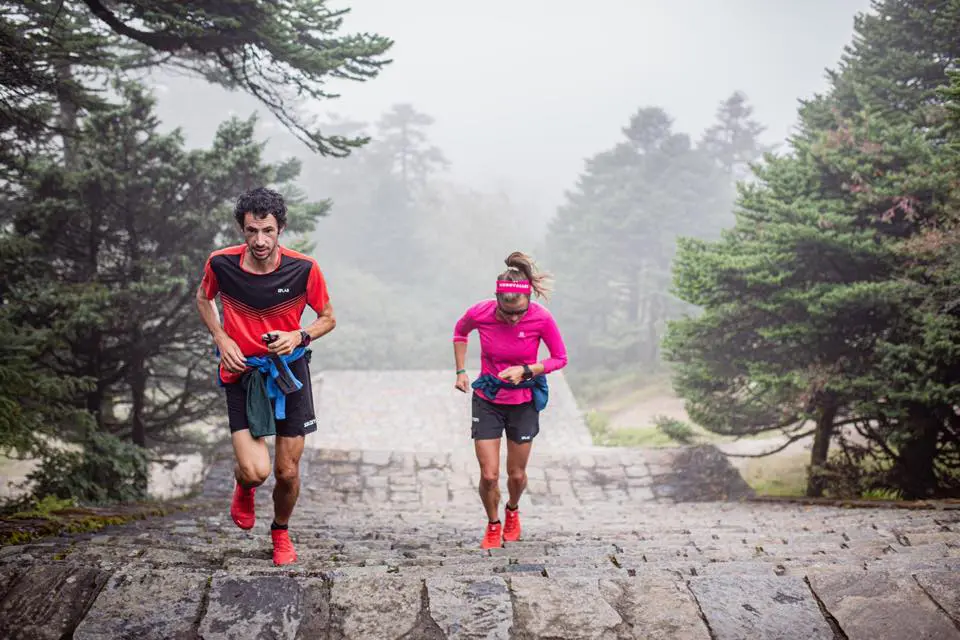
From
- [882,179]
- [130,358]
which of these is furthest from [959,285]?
[130,358]

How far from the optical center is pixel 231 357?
3.49 m

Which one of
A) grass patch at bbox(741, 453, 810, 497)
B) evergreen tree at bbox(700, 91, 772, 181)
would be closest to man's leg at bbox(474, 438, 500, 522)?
grass patch at bbox(741, 453, 810, 497)

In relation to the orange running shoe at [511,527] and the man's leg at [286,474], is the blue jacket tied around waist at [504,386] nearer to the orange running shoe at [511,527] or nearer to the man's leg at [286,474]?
the orange running shoe at [511,527]

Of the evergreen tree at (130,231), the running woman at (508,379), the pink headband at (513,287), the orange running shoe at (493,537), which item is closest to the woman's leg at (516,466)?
the running woman at (508,379)

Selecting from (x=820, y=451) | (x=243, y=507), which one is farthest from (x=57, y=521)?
(x=820, y=451)

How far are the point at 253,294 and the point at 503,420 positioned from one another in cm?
206

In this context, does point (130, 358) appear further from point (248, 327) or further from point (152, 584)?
point (152, 584)

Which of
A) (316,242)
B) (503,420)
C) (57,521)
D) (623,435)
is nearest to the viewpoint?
(57,521)

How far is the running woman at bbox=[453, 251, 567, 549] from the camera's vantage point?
4.69 m

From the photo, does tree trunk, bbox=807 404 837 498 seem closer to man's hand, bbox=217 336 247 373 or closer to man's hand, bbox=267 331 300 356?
man's hand, bbox=267 331 300 356

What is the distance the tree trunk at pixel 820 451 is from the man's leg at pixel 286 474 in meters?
8.25

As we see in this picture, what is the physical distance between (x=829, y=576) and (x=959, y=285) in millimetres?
5762

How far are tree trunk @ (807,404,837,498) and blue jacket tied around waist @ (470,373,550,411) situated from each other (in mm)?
6405

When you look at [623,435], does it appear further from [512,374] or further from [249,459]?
[249,459]
